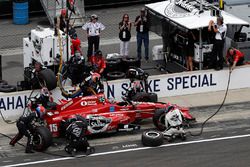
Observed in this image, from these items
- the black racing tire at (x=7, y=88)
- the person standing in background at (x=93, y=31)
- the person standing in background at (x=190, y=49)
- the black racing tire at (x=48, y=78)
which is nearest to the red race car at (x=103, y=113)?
the black racing tire at (x=48, y=78)

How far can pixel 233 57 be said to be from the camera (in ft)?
74.7

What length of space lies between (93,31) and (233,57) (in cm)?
446

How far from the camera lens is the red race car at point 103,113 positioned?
19.3 meters

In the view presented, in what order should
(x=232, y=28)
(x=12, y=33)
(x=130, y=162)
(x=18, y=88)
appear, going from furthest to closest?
(x=12, y=33) < (x=232, y=28) < (x=18, y=88) < (x=130, y=162)

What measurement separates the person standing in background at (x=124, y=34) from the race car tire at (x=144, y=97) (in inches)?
172

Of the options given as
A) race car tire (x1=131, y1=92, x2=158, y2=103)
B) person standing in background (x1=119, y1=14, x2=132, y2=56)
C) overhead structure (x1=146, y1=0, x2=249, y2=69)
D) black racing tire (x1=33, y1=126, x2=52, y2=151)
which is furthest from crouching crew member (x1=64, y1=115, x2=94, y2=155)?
person standing in background (x1=119, y1=14, x2=132, y2=56)

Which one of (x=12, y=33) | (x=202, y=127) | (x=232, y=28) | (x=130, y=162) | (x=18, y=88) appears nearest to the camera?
(x=130, y=162)

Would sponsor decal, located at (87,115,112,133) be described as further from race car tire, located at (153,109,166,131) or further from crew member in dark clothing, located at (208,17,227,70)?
crew member in dark clothing, located at (208,17,227,70)

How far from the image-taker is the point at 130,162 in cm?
1811

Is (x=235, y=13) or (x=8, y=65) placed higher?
(x=235, y=13)

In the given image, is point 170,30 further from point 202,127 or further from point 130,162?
point 130,162

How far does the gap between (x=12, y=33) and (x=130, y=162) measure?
10954 millimetres

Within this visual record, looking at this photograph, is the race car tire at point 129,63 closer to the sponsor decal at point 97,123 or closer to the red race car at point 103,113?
the red race car at point 103,113

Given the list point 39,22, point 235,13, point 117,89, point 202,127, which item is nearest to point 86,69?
point 117,89
